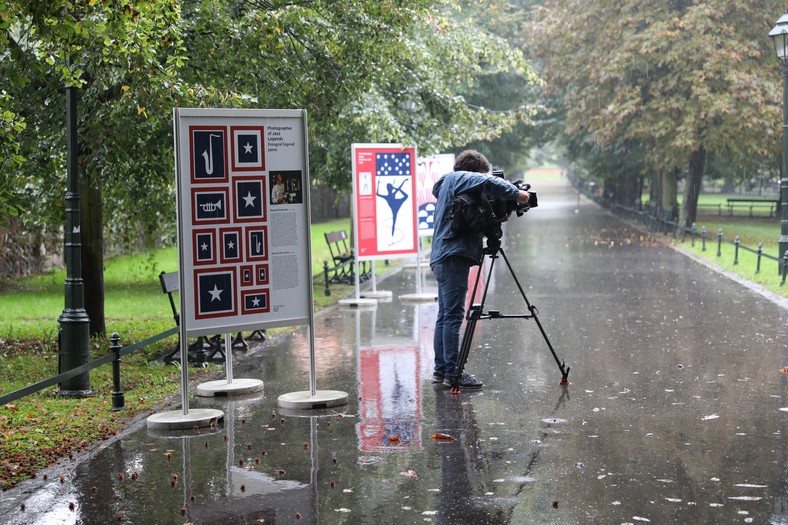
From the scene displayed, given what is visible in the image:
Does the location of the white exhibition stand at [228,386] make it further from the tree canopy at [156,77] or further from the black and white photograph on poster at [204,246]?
the tree canopy at [156,77]

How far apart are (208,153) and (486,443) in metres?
3.15

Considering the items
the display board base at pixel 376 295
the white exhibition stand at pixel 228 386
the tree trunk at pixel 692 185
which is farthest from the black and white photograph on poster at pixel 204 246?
the tree trunk at pixel 692 185

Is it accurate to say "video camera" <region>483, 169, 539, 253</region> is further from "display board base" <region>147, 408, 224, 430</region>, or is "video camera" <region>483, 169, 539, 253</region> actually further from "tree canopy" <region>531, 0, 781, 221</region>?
"tree canopy" <region>531, 0, 781, 221</region>

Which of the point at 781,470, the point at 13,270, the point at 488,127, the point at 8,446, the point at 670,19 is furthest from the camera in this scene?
the point at 670,19

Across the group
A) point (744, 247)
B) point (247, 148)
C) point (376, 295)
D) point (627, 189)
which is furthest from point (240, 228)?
point (627, 189)

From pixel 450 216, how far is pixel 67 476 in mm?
4103

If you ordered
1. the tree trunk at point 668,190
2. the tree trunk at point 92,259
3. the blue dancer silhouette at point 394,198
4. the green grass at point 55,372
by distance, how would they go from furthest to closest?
the tree trunk at point 668,190 < the blue dancer silhouette at point 394,198 < the tree trunk at point 92,259 < the green grass at point 55,372

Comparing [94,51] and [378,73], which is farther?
[378,73]

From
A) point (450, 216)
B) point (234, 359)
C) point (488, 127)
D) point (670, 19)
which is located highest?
point (670, 19)

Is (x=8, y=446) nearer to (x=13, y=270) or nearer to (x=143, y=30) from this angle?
(x=143, y=30)

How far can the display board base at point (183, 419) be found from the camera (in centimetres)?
841

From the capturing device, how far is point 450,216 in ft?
31.9

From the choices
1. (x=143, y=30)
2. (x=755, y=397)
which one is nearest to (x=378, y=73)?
(x=143, y=30)

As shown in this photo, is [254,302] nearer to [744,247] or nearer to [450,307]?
[450,307]
